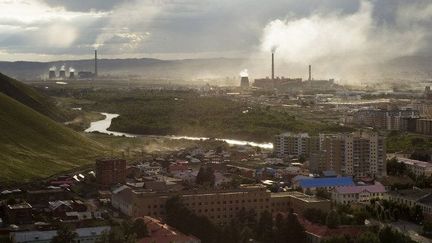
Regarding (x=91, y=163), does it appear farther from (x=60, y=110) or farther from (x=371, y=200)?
(x=60, y=110)

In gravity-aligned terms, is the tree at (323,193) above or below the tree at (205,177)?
below

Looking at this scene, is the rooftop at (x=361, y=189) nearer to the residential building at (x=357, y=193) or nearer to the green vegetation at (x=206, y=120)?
the residential building at (x=357, y=193)

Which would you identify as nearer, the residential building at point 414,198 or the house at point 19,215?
the house at point 19,215

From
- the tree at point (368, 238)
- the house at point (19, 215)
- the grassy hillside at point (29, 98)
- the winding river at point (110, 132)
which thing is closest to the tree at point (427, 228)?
the tree at point (368, 238)

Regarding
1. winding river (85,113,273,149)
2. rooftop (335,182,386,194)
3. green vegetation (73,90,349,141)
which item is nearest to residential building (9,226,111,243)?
rooftop (335,182,386,194)

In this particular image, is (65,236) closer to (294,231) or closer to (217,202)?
(217,202)

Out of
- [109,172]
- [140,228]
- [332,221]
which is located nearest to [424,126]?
[109,172]

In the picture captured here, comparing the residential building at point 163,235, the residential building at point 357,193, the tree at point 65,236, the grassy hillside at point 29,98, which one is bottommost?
the residential building at point 357,193
